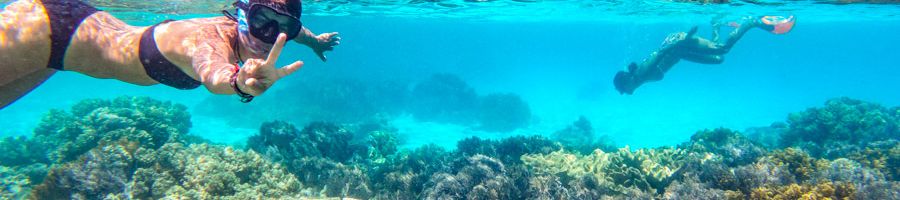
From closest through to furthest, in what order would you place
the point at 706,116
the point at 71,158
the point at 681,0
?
the point at 71,158 → the point at 681,0 → the point at 706,116

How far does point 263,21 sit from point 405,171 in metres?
5.40

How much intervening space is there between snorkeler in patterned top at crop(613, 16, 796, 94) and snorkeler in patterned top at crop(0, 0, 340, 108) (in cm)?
1647

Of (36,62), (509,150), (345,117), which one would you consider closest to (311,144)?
(509,150)

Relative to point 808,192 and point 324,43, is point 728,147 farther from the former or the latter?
point 324,43

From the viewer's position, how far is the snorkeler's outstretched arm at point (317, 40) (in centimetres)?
465

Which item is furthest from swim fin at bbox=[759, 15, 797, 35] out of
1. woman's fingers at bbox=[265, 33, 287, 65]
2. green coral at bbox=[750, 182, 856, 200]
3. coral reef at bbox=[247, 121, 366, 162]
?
woman's fingers at bbox=[265, 33, 287, 65]

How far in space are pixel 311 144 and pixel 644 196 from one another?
6.97 m

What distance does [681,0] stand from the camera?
20.6 meters

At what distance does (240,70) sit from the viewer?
1986 millimetres

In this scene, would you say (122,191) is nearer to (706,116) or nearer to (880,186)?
(880,186)

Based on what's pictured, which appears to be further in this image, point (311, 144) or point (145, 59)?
point (311, 144)

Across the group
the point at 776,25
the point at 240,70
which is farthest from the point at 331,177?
the point at 776,25

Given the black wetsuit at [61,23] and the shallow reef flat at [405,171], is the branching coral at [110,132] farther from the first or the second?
the black wetsuit at [61,23]

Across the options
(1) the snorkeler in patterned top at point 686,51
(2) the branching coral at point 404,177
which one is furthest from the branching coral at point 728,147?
(1) the snorkeler in patterned top at point 686,51
